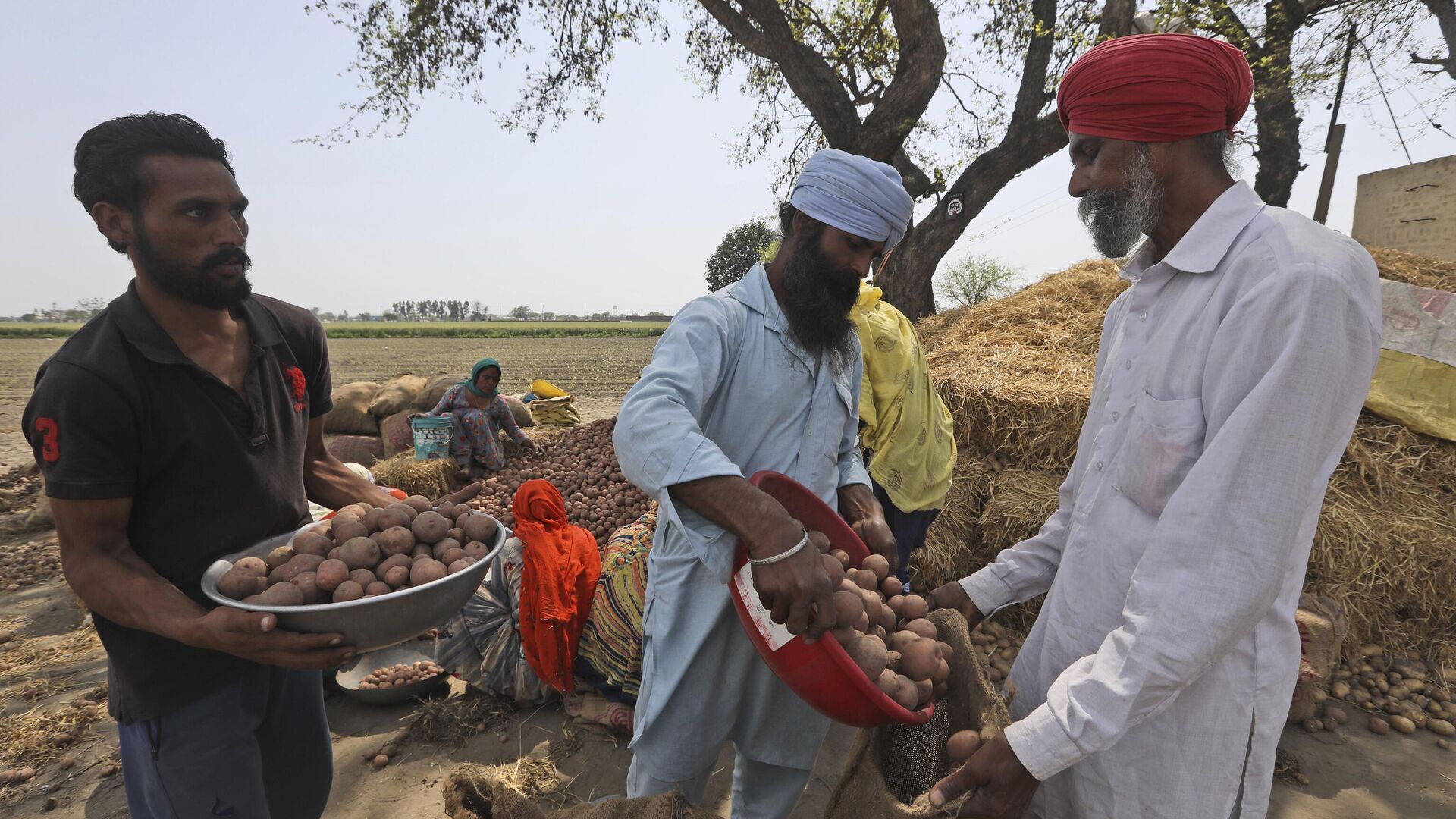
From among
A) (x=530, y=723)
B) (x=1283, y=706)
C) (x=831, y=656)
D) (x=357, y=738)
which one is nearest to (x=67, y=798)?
(x=357, y=738)

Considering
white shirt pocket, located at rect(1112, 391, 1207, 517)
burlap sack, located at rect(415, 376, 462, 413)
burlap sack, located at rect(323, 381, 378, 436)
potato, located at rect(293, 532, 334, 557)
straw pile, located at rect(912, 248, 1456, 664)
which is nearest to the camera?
white shirt pocket, located at rect(1112, 391, 1207, 517)

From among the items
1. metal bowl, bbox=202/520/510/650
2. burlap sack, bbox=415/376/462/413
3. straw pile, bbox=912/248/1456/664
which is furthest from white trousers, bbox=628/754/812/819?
burlap sack, bbox=415/376/462/413

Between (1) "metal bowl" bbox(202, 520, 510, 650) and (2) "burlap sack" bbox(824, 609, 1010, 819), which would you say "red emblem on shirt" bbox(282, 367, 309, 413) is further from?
(2) "burlap sack" bbox(824, 609, 1010, 819)

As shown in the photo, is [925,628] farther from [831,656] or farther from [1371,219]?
[1371,219]

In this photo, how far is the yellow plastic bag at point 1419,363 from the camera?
14.2 feet

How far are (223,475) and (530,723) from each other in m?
2.70

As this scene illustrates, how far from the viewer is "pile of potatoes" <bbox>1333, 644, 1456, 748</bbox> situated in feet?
12.1

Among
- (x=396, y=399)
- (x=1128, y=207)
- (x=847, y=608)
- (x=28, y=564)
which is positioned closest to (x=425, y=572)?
(x=847, y=608)

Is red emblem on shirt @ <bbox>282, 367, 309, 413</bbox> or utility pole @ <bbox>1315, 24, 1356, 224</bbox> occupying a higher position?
utility pole @ <bbox>1315, 24, 1356, 224</bbox>

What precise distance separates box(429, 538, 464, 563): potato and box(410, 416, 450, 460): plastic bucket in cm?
653

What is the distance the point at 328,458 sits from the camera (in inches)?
95.7

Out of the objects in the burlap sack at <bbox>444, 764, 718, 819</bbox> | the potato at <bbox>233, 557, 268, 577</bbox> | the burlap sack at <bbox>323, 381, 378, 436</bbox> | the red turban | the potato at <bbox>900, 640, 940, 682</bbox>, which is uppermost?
the red turban

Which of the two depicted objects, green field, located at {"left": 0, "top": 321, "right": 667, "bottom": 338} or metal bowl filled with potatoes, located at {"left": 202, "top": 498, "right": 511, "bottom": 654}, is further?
green field, located at {"left": 0, "top": 321, "right": 667, "bottom": 338}

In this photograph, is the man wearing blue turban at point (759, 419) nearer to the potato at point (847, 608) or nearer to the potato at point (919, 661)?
the potato at point (847, 608)
